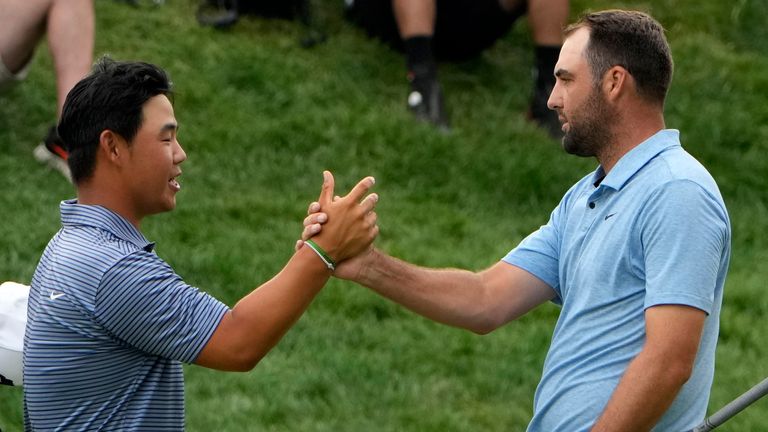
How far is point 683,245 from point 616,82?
1.62 feet

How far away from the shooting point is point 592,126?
325cm

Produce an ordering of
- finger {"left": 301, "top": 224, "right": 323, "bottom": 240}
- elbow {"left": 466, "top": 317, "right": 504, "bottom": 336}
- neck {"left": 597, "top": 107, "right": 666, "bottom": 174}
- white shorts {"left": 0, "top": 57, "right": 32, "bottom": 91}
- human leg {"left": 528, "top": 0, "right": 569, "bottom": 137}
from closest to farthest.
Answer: finger {"left": 301, "top": 224, "right": 323, "bottom": 240}, neck {"left": 597, "top": 107, "right": 666, "bottom": 174}, elbow {"left": 466, "top": 317, "right": 504, "bottom": 336}, white shorts {"left": 0, "top": 57, "right": 32, "bottom": 91}, human leg {"left": 528, "top": 0, "right": 569, "bottom": 137}

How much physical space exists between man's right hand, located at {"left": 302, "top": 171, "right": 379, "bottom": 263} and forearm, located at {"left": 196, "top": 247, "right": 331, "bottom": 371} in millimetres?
183

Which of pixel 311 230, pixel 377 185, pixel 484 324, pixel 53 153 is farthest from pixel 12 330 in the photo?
A: pixel 377 185

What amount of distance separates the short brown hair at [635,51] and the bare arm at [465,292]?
2.16 feet

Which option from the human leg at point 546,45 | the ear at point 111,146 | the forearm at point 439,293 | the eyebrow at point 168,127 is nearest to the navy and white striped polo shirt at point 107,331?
the ear at point 111,146

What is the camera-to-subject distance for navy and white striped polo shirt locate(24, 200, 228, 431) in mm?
2863

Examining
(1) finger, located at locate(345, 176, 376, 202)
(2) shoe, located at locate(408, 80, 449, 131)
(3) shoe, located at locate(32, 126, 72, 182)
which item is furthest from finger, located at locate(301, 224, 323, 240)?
(2) shoe, located at locate(408, 80, 449, 131)

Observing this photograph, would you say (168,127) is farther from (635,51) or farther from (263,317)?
(635,51)

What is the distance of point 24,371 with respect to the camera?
3035 millimetres

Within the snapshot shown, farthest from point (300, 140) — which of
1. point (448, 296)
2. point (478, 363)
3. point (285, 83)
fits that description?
point (448, 296)

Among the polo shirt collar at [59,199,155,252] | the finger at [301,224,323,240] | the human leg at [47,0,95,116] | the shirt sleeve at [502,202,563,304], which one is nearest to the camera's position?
the polo shirt collar at [59,199,155,252]

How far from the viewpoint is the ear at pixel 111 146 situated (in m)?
3.02

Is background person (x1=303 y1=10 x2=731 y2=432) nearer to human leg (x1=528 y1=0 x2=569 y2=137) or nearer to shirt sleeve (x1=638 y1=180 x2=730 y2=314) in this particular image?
shirt sleeve (x1=638 y1=180 x2=730 y2=314)
